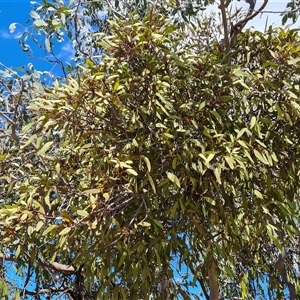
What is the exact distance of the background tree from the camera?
210 cm

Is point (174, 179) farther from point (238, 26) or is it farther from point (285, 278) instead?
point (285, 278)

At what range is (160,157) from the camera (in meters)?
2.20

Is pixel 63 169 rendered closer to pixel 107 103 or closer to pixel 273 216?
pixel 107 103

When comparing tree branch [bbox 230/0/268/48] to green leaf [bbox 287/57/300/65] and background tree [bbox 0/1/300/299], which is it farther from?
green leaf [bbox 287/57/300/65]

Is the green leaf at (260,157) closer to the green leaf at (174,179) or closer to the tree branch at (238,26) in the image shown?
the green leaf at (174,179)

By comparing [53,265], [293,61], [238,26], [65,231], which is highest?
[238,26]

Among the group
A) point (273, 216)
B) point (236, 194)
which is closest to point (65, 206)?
point (236, 194)

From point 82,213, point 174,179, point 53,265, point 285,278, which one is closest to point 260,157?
point 174,179

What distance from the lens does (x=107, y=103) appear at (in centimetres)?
206

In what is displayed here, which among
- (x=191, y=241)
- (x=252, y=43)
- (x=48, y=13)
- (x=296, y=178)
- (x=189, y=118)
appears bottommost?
(x=191, y=241)

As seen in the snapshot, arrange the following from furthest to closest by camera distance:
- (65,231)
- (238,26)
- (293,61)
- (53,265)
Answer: (53,265), (238,26), (293,61), (65,231)

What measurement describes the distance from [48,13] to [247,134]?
1.79m

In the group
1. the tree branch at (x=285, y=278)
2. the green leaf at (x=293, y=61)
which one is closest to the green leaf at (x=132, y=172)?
the green leaf at (x=293, y=61)

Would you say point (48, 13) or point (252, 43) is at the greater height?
point (48, 13)
